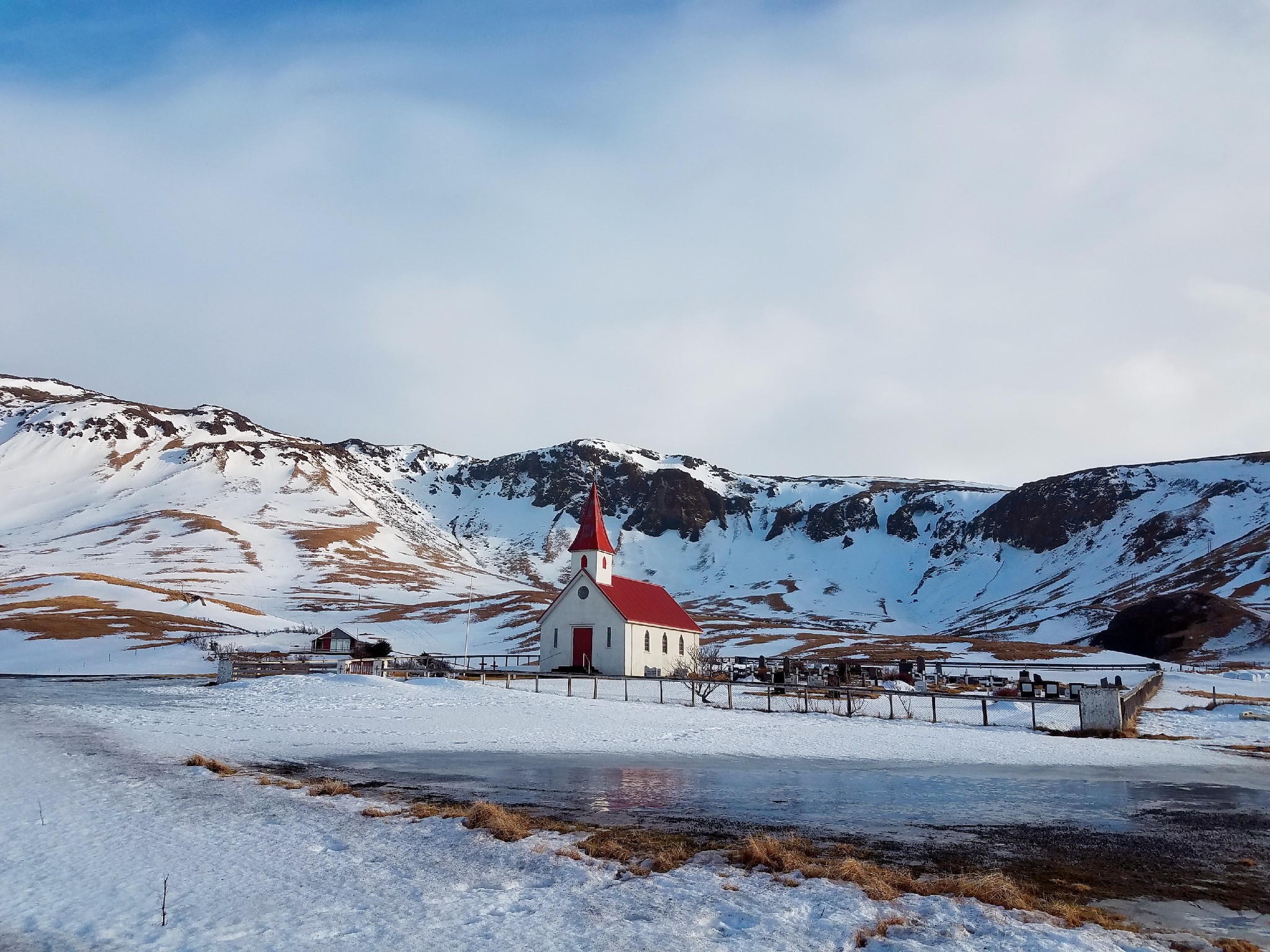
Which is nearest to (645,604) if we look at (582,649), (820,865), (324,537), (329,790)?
(582,649)

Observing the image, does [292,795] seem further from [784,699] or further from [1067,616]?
[1067,616]

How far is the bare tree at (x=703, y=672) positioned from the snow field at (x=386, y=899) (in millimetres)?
26631

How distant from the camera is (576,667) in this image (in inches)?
2222

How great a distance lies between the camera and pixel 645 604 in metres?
60.9

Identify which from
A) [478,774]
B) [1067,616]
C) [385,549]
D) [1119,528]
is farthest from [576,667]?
[1119,528]

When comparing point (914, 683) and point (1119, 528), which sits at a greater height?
point (1119, 528)

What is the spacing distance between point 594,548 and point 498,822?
45.4 meters

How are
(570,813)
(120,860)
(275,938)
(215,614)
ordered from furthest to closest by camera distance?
1. (215,614)
2. (570,813)
3. (120,860)
4. (275,938)

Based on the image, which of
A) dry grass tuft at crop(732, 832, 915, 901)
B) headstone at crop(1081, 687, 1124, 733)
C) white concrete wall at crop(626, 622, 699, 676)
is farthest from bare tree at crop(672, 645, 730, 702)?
dry grass tuft at crop(732, 832, 915, 901)

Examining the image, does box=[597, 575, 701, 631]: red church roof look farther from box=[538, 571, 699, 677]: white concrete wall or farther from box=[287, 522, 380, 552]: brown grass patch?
box=[287, 522, 380, 552]: brown grass patch

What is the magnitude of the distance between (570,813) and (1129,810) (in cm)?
1015

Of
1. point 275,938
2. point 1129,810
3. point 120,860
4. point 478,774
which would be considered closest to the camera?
point 275,938

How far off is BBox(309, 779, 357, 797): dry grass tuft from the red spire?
1613 inches

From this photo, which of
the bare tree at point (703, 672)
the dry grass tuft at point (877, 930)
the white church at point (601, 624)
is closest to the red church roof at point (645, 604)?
the white church at point (601, 624)
